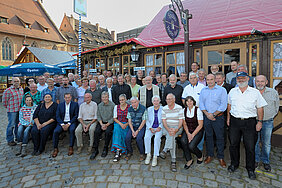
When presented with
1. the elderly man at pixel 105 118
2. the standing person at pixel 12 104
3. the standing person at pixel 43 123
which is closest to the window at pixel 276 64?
the elderly man at pixel 105 118

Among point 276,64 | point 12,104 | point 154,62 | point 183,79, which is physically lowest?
point 12,104

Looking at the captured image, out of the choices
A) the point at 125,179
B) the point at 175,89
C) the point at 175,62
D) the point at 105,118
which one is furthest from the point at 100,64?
the point at 125,179

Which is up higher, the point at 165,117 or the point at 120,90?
the point at 120,90

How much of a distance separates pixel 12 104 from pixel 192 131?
199 inches

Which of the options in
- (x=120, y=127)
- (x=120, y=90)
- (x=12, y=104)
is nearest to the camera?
(x=120, y=127)

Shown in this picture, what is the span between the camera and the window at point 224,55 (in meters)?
5.69

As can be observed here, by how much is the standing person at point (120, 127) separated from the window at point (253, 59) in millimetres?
4169

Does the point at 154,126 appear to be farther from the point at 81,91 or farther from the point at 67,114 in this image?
the point at 81,91

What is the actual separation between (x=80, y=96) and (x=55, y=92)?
0.74 meters

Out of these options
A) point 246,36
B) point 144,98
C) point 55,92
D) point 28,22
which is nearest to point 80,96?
point 55,92

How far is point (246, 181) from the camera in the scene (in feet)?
10.4

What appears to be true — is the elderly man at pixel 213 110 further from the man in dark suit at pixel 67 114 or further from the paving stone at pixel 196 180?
the man in dark suit at pixel 67 114

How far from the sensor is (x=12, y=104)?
507cm

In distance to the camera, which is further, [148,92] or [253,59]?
[253,59]
